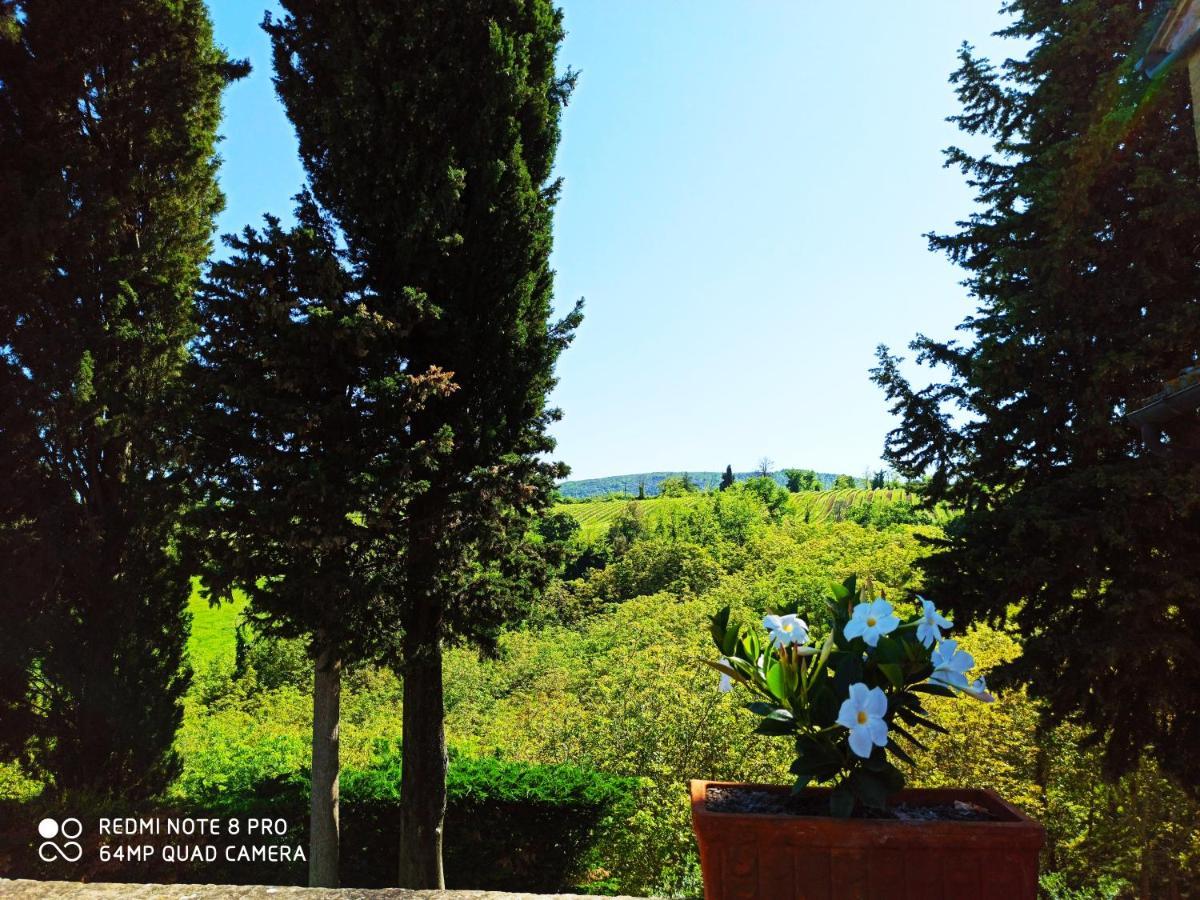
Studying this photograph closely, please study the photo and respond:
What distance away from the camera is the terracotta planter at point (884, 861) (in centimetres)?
136

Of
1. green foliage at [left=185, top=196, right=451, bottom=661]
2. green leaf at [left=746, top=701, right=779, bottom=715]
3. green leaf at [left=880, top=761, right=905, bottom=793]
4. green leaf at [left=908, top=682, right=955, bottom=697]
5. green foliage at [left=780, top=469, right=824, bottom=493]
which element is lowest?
green leaf at [left=880, top=761, right=905, bottom=793]

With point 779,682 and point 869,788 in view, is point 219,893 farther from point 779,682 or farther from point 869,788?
point 869,788

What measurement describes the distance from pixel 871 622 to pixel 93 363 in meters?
7.94

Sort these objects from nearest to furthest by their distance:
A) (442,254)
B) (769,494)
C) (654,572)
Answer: (442,254) < (654,572) < (769,494)

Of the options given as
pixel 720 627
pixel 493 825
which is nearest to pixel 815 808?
pixel 720 627

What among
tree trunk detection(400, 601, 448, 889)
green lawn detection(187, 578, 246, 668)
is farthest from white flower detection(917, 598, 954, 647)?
green lawn detection(187, 578, 246, 668)

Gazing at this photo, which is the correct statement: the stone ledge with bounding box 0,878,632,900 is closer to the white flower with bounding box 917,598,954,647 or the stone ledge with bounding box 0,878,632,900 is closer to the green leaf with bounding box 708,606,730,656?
the green leaf with bounding box 708,606,730,656

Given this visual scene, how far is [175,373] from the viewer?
734 cm

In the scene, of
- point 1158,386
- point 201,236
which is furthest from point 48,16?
point 1158,386

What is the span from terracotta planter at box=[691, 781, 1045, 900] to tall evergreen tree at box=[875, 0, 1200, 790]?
3.92 metres

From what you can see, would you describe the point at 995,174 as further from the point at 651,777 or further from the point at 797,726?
the point at 651,777

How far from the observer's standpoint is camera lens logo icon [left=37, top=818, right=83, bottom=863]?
19.8 ft

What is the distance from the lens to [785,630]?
175cm

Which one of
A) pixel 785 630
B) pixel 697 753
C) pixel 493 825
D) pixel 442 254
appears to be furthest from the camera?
pixel 697 753
